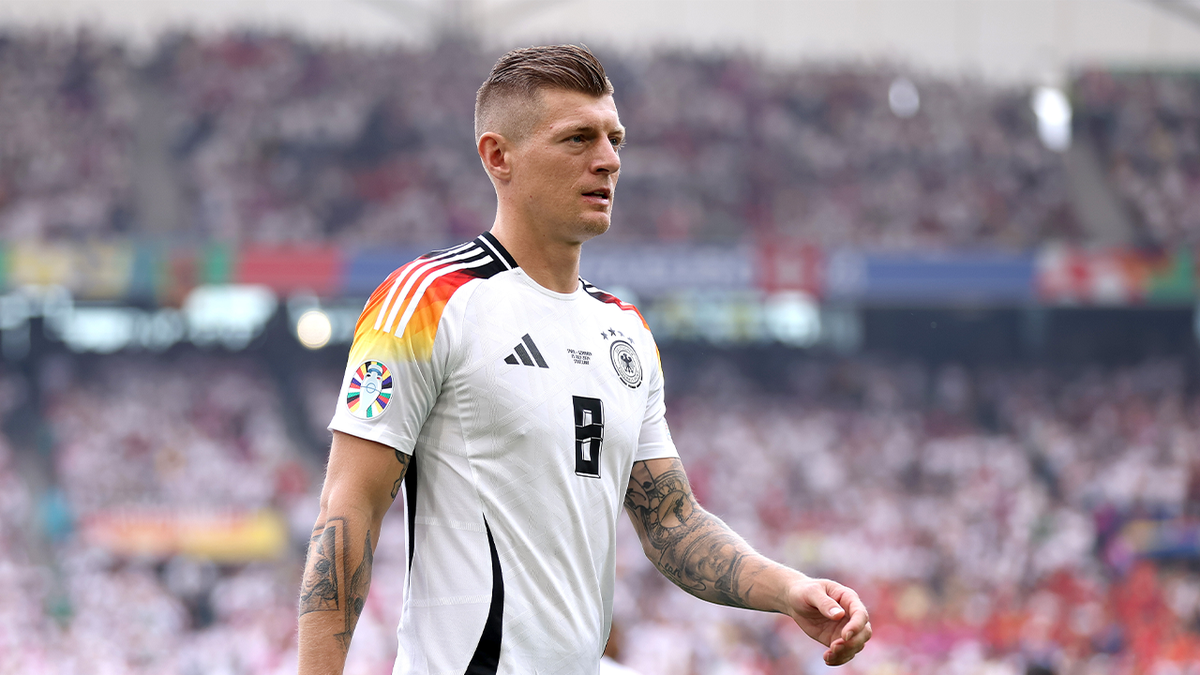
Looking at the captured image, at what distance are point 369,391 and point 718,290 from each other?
16.5 m

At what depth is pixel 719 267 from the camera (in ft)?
60.3

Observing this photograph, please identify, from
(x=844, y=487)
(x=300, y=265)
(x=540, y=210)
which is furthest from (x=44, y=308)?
(x=540, y=210)

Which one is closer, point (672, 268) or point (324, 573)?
point (324, 573)

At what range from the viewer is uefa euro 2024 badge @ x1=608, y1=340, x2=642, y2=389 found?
237 centimetres

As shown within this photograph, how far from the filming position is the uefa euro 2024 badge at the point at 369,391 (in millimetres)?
2031

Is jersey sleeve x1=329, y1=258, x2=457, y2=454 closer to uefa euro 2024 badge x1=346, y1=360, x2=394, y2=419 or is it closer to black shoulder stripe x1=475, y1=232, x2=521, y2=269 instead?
uefa euro 2024 badge x1=346, y1=360, x2=394, y2=419

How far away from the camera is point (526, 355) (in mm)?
2186

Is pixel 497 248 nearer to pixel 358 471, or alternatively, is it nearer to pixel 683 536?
pixel 358 471

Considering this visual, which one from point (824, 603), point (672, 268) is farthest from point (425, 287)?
point (672, 268)

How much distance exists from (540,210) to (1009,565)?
572 inches

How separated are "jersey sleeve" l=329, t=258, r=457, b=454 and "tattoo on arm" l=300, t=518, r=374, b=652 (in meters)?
0.19

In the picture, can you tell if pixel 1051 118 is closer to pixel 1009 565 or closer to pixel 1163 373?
pixel 1163 373

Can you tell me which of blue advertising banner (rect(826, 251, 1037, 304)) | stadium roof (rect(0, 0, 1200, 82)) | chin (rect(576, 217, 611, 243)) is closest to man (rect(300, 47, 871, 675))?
chin (rect(576, 217, 611, 243))

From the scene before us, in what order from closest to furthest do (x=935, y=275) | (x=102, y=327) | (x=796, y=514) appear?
(x=796, y=514), (x=935, y=275), (x=102, y=327)
